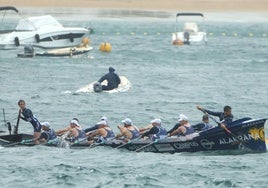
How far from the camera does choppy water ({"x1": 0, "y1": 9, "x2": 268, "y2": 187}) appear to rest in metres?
32.3

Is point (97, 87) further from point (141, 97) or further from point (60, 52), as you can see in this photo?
point (60, 52)

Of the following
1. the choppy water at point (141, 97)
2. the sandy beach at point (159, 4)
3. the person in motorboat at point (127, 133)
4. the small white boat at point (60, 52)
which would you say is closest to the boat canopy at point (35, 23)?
the choppy water at point (141, 97)

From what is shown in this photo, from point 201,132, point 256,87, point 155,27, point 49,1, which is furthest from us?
point 49,1

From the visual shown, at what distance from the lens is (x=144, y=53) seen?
79188mm

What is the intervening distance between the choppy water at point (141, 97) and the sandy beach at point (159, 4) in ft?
45.0

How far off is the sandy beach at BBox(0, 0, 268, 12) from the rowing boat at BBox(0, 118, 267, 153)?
8573 centimetres

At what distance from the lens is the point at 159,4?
419 feet

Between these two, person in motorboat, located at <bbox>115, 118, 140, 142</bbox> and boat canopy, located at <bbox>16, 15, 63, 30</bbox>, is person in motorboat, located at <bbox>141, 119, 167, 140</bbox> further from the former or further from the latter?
boat canopy, located at <bbox>16, 15, 63, 30</bbox>

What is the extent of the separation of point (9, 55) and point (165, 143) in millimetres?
40937

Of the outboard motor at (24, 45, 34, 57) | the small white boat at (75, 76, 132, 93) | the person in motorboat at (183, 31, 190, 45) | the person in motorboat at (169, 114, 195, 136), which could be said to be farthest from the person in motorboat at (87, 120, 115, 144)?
the person in motorboat at (183, 31, 190, 45)

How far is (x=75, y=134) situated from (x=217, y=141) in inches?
198

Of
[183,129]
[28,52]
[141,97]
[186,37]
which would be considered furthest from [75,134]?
[186,37]

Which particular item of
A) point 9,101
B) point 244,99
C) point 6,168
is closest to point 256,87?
point 244,99

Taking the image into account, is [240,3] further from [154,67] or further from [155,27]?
[154,67]
